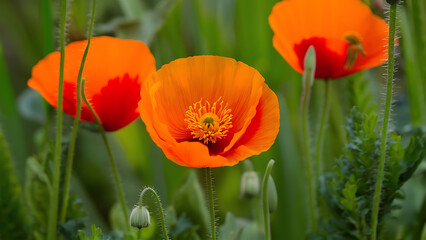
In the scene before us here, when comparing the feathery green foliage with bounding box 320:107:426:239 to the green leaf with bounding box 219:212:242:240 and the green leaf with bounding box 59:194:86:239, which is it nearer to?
the green leaf with bounding box 219:212:242:240

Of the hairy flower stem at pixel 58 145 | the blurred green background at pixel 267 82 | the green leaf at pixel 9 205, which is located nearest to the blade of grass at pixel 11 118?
the blurred green background at pixel 267 82

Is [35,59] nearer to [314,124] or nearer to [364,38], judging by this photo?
[314,124]

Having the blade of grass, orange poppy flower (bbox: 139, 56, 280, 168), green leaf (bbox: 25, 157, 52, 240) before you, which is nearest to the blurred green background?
the blade of grass

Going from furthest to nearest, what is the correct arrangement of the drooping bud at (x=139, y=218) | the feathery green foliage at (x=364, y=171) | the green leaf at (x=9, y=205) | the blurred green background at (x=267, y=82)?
1. the blurred green background at (x=267, y=82)
2. the green leaf at (x=9, y=205)
3. the feathery green foliage at (x=364, y=171)
4. the drooping bud at (x=139, y=218)

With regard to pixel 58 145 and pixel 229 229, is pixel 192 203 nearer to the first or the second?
pixel 229 229

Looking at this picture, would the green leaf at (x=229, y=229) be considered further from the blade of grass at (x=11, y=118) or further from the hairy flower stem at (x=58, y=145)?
the blade of grass at (x=11, y=118)

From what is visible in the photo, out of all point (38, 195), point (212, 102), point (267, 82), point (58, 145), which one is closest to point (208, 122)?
point (212, 102)
